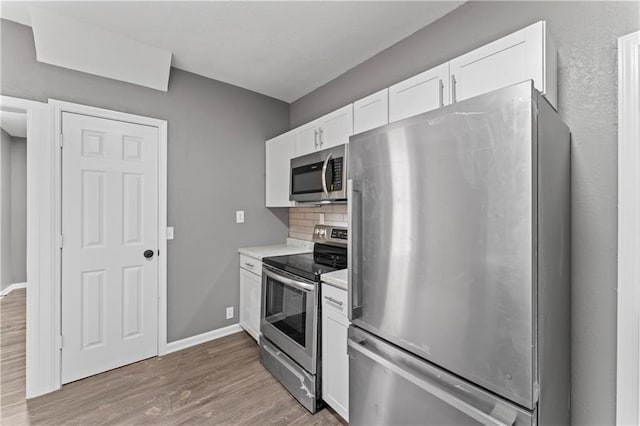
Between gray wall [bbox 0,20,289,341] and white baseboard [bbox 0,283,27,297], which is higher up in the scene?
gray wall [bbox 0,20,289,341]

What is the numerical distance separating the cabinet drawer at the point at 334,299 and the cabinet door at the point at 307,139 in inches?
51.0

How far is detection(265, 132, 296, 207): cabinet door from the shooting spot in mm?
2996

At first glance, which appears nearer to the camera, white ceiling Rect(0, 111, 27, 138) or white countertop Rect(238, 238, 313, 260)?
white countertop Rect(238, 238, 313, 260)

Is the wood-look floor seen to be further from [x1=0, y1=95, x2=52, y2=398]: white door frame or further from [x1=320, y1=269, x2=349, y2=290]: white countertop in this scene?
[x1=320, y1=269, x2=349, y2=290]: white countertop

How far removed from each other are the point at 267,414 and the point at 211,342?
4.01 ft

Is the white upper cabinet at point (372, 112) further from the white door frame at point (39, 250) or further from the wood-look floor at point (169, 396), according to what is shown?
the white door frame at point (39, 250)

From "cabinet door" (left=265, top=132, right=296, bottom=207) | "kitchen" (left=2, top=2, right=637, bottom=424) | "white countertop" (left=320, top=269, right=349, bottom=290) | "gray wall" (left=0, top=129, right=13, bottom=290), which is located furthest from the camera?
"gray wall" (left=0, top=129, right=13, bottom=290)

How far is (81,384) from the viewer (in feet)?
7.39

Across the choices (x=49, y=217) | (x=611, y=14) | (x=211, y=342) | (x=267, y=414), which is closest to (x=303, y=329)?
(x=267, y=414)

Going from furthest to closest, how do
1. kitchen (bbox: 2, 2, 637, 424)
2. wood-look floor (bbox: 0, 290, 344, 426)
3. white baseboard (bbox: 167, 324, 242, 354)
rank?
white baseboard (bbox: 167, 324, 242, 354)
wood-look floor (bbox: 0, 290, 344, 426)
kitchen (bbox: 2, 2, 637, 424)

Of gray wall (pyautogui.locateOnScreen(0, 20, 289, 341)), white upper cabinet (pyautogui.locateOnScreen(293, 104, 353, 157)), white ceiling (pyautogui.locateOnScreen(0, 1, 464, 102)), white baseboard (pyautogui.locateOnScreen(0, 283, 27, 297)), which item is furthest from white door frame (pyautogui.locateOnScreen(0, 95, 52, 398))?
white baseboard (pyautogui.locateOnScreen(0, 283, 27, 297))

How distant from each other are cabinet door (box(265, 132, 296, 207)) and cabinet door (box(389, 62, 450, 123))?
48.6 inches

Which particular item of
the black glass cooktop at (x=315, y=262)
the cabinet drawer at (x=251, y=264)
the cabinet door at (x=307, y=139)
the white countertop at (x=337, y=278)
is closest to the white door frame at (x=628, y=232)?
the white countertop at (x=337, y=278)

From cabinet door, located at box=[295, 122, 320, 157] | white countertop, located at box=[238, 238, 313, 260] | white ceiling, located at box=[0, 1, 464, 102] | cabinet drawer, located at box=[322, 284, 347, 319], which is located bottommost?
cabinet drawer, located at box=[322, 284, 347, 319]
